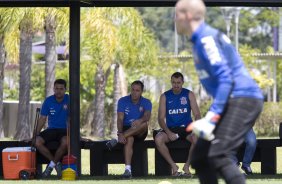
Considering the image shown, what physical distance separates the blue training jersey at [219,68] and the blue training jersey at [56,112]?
766cm

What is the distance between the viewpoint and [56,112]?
48.5 ft

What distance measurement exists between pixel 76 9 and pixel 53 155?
2.33 metres

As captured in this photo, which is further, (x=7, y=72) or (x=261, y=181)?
(x=7, y=72)

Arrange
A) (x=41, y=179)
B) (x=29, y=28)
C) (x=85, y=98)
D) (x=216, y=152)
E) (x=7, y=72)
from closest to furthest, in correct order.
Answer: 1. (x=216, y=152)
2. (x=41, y=179)
3. (x=29, y=28)
4. (x=85, y=98)
5. (x=7, y=72)

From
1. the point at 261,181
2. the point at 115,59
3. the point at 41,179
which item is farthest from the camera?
the point at 115,59

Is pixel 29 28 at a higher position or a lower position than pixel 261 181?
higher

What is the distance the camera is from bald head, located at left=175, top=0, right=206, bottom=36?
23.3 feet

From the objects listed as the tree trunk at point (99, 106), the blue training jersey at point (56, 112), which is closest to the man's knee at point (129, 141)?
the blue training jersey at point (56, 112)

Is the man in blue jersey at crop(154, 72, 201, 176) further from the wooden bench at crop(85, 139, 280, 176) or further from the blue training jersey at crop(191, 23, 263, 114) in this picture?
the blue training jersey at crop(191, 23, 263, 114)

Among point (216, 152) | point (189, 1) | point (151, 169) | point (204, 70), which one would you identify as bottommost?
point (151, 169)

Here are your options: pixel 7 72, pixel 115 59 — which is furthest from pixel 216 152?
pixel 7 72

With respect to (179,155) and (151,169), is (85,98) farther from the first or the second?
(179,155)

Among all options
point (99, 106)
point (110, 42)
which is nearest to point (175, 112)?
point (110, 42)

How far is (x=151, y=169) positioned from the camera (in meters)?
17.8
